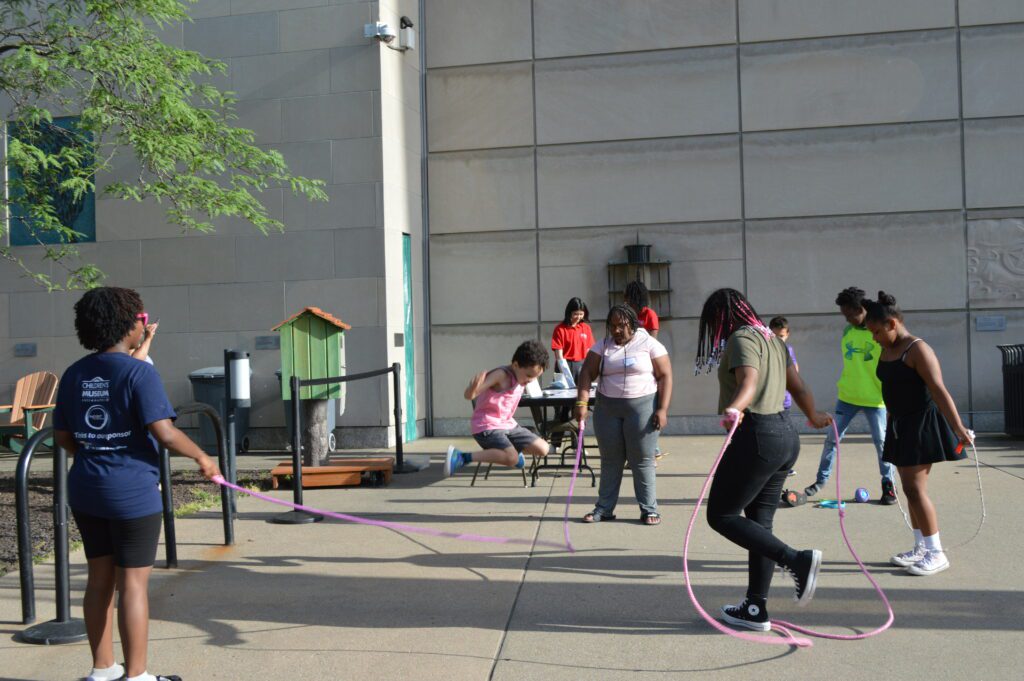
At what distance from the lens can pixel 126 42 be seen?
8461 mm

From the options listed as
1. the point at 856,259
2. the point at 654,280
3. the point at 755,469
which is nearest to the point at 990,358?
the point at 856,259

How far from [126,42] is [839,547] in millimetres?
7422

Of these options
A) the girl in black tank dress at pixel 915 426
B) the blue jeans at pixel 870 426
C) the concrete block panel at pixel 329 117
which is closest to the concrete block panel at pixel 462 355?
the concrete block panel at pixel 329 117

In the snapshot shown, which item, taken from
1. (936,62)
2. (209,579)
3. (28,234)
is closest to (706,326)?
(209,579)

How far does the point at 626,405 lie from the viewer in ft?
23.7

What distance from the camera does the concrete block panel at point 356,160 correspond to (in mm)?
12180

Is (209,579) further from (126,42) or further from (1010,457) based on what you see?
(1010,457)

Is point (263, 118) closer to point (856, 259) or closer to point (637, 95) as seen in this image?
point (637, 95)

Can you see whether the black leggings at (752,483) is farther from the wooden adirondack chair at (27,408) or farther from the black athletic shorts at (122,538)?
the wooden adirondack chair at (27,408)

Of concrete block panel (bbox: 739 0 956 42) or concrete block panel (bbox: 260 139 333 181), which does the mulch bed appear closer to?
concrete block panel (bbox: 260 139 333 181)

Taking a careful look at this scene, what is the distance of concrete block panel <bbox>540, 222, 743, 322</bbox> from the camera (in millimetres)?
12789

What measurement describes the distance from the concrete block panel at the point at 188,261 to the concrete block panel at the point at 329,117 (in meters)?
1.76

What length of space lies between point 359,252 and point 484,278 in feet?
6.60

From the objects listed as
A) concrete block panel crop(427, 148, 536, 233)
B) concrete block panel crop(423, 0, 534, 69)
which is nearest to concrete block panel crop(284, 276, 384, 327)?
concrete block panel crop(427, 148, 536, 233)
